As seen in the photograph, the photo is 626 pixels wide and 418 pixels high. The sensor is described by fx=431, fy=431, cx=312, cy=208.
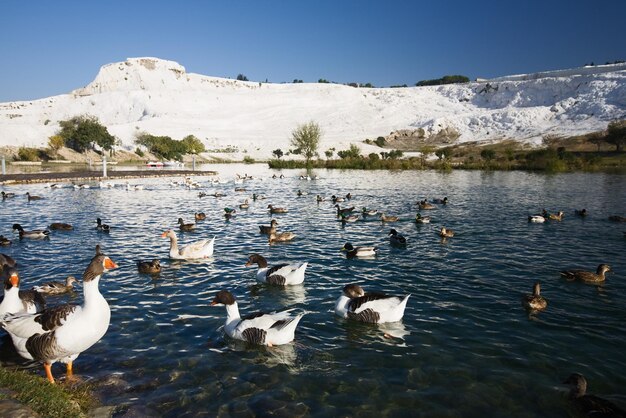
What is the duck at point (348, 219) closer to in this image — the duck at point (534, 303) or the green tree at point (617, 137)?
the duck at point (534, 303)

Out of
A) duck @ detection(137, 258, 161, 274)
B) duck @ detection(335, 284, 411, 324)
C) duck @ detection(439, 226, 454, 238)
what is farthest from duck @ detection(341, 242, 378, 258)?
duck @ detection(137, 258, 161, 274)

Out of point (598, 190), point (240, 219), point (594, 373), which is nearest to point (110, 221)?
point (240, 219)

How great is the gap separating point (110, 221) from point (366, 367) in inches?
941

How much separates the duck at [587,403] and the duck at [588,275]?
7896mm

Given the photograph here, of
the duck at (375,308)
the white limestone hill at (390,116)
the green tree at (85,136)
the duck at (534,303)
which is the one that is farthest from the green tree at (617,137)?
the green tree at (85,136)

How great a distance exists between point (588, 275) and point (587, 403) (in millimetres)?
8776

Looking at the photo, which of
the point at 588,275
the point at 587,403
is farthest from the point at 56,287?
the point at 588,275

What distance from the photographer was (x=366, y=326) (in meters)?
11.8

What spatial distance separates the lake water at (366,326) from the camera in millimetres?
8461

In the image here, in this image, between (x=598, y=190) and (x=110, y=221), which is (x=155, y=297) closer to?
(x=110, y=221)

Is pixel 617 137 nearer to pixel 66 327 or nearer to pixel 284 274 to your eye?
pixel 284 274

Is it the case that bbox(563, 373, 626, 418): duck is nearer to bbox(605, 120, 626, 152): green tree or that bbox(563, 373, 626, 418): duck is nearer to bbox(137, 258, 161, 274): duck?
bbox(137, 258, 161, 274): duck

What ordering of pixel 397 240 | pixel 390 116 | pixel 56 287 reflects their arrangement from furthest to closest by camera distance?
pixel 390 116, pixel 397 240, pixel 56 287

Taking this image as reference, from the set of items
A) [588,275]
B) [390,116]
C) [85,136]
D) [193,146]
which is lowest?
[588,275]
